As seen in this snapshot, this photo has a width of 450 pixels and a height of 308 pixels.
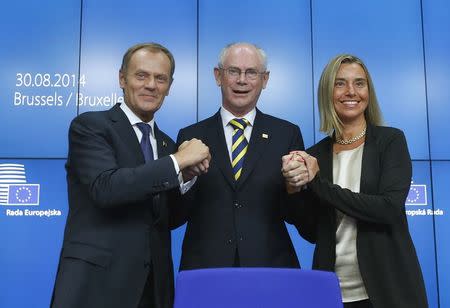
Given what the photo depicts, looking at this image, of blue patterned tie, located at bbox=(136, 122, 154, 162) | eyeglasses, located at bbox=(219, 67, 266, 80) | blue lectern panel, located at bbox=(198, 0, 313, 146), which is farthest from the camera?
blue lectern panel, located at bbox=(198, 0, 313, 146)

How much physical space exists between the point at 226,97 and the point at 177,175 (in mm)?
623

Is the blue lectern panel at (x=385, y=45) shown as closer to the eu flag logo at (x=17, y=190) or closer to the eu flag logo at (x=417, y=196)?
the eu flag logo at (x=417, y=196)

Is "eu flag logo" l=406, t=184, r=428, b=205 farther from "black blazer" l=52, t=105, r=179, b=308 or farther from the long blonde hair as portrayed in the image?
"black blazer" l=52, t=105, r=179, b=308

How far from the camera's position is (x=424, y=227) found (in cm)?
412

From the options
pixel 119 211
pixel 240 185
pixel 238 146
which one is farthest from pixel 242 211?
pixel 119 211

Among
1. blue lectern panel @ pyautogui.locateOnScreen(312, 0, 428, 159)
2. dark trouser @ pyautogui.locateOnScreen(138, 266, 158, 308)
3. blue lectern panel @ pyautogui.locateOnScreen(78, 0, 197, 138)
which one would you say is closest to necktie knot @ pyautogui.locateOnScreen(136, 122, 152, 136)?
dark trouser @ pyautogui.locateOnScreen(138, 266, 158, 308)

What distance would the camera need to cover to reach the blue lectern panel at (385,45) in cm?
427

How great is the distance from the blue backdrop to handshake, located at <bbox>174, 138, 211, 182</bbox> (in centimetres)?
226

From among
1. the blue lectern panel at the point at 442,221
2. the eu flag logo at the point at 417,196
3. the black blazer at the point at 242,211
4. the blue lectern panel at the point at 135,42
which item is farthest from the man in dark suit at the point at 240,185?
the blue lectern panel at the point at 442,221

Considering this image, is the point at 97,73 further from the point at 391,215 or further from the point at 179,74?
the point at 391,215

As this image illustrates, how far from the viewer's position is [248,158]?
6.96 feet

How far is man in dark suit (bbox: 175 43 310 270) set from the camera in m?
2.04

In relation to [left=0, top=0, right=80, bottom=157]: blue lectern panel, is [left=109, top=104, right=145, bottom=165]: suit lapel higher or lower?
lower

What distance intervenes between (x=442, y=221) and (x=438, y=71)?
1.32 m
